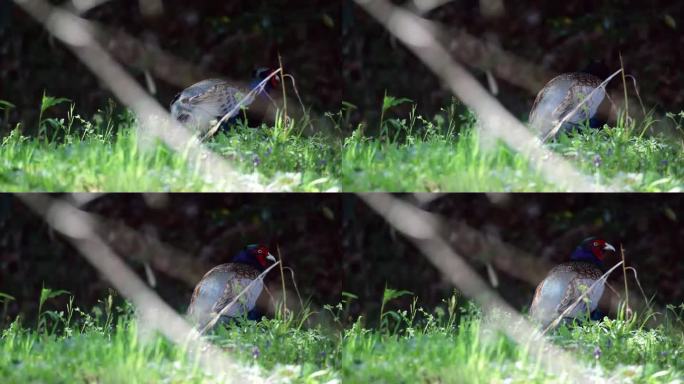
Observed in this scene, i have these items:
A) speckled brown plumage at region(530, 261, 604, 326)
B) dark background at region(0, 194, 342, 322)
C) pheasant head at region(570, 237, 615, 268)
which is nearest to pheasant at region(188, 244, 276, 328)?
dark background at region(0, 194, 342, 322)

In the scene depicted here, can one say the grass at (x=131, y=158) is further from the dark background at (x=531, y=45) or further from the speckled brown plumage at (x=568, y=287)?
the speckled brown plumage at (x=568, y=287)

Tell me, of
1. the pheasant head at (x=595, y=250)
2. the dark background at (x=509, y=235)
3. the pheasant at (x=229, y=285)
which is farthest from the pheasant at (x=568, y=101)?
the pheasant at (x=229, y=285)

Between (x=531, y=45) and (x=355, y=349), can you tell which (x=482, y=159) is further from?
(x=355, y=349)

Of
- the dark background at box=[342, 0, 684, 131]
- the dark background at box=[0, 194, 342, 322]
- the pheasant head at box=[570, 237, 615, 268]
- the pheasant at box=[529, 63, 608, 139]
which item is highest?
the dark background at box=[342, 0, 684, 131]

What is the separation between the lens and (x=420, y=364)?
2.23 meters

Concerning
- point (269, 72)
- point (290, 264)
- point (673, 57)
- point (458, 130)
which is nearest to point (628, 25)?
point (673, 57)

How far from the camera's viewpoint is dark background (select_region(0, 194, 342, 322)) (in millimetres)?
2232

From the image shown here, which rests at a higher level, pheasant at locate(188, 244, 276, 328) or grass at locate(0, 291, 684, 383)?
pheasant at locate(188, 244, 276, 328)

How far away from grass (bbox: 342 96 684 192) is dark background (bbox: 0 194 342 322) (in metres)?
0.16

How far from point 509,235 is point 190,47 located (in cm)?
106

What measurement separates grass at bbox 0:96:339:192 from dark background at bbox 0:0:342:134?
5 cm

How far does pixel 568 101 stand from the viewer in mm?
2266

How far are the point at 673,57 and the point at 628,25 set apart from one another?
156 mm

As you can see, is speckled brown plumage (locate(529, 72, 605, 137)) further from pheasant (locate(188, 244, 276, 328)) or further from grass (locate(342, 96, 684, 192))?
pheasant (locate(188, 244, 276, 328))
